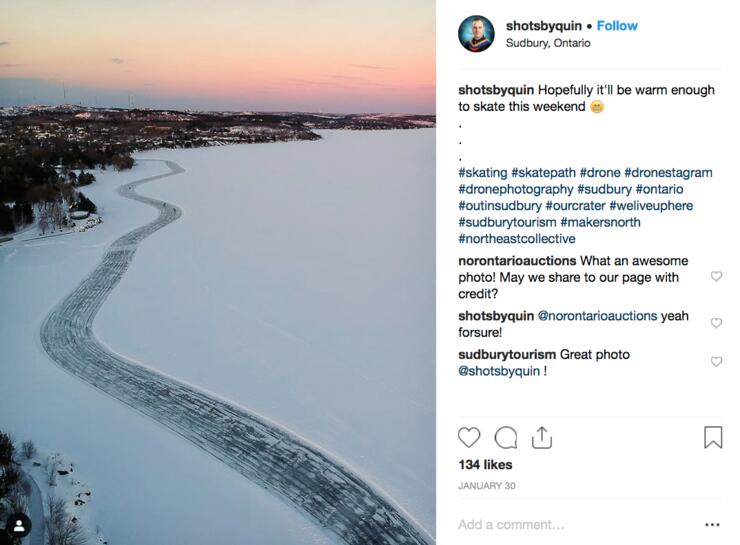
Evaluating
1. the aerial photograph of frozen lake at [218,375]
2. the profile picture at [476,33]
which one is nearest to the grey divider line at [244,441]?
the aerial photograph of frozen lake at [218,375]

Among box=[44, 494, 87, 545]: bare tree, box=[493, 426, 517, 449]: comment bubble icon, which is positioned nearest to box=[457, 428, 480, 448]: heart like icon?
box=[493, 426, 517, 449]: comment bubble icon

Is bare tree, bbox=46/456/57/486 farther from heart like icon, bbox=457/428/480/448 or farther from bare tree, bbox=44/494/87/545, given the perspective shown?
heart like icon, bbox=457/428/480/448

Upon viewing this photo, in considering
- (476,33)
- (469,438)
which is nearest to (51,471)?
(469,438)

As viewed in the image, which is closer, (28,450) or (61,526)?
(61,526)

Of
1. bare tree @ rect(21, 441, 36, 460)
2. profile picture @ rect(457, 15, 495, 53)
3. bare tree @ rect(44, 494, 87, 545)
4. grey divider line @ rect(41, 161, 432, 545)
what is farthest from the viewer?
bare tree @ rect(21, 441, 36, 460)

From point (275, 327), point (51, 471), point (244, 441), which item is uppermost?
point (275, 327)

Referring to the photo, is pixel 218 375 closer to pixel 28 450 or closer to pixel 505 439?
pixel 28 450
